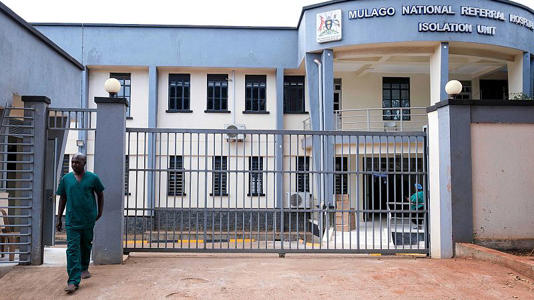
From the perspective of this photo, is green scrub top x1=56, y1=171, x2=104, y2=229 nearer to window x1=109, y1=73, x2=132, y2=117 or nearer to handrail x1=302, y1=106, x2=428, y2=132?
handrail x1=302, y1=106, x2=428, y2=132

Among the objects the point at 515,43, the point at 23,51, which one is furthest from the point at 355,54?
the point at 23,51

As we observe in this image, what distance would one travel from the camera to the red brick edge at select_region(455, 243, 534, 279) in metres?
6.67

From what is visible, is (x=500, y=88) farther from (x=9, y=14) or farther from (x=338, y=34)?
(x=9, y=14)

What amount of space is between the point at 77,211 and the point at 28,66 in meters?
3.95

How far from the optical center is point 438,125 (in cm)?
856

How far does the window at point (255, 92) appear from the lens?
2294 cm

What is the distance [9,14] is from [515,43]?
18132 millimetres

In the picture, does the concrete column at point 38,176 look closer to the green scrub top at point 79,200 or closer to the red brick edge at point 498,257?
the green scrub top at point 79,200

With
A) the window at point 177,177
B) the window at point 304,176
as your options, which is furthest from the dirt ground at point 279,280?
the window at point 177,177

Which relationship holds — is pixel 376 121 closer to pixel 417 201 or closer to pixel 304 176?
pixel 417 201

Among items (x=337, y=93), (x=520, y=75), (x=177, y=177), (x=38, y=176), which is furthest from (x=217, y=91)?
(x=38, y=176)

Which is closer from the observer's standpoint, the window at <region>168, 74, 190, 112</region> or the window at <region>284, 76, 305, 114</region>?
the window at <region>168, 74, 190, 112</region>

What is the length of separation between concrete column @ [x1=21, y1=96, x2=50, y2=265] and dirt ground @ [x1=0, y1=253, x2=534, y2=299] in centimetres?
36

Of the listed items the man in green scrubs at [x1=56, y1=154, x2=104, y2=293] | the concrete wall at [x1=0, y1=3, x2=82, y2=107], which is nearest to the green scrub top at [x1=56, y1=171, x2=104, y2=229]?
the man in green scrubs at [x1=56, y1=154, x2=104, y2=293]
